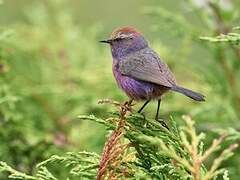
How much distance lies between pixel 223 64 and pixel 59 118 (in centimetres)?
158

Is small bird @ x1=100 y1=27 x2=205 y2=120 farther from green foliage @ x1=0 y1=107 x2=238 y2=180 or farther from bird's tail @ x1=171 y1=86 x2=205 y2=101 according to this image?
green foliage @ x1=0 y1=107 x2=238 y2=180

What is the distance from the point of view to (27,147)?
467 cm

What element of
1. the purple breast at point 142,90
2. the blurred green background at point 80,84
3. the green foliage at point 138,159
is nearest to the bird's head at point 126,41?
the purple breast at point 142,90

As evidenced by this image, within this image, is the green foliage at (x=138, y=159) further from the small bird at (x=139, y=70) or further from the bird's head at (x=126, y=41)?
the bird's head at (x=126, y=41)

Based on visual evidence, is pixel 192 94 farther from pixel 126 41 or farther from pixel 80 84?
pixel 80 84

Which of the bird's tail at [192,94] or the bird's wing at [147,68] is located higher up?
the bird's wing at [147,68]

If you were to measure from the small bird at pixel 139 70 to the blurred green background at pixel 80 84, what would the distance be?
30.6 inches

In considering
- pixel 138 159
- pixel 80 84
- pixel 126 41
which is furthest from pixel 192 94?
pixel 80 84

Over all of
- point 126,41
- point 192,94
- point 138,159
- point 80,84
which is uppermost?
point 126,41

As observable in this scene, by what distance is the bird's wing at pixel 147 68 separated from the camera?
379cm

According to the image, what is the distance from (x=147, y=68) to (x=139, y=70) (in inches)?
2.8

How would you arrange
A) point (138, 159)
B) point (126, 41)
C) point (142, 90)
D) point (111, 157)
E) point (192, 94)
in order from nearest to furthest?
point (111, 157)
point (138, 159)
point (192, 94)
point (142, 90)
point (126, 41)

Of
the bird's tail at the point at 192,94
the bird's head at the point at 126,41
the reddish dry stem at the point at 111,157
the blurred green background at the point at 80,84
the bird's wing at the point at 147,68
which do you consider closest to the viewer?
the reddish dry stem at the point at 111,157

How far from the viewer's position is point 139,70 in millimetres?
3955
